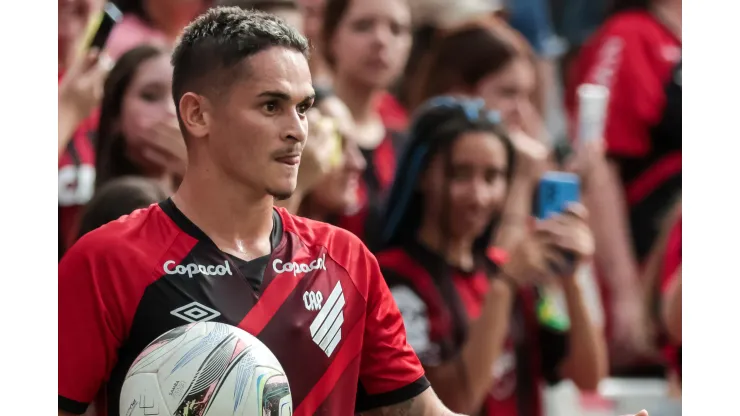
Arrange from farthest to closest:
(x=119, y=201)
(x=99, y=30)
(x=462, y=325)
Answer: (x=462, y=325), (x=99, y=30), (x=119, y=201)

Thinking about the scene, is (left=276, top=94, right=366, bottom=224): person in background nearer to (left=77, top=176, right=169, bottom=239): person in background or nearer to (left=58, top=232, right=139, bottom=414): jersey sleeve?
(left=77, top=176, right=169, bottom=239): person in background

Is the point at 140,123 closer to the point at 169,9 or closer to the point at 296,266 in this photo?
the point at 169,9

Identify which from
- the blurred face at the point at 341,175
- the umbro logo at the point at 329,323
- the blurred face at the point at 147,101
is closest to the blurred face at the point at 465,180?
the blurred face at the point at 341,175

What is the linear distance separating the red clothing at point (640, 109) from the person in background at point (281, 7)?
1.27 m

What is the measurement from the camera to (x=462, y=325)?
11.4 feet

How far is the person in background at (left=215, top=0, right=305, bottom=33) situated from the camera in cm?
303

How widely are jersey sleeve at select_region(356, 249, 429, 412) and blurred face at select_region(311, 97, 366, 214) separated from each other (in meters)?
1.11

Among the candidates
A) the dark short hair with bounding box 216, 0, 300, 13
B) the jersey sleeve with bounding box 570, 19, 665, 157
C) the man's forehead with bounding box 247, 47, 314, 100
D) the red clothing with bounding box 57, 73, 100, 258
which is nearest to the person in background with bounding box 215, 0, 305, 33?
the dark short hair with bounding box 216, 0, 300, 13

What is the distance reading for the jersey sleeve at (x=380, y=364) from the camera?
2094 mm

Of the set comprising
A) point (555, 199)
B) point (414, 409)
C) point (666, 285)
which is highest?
point (555, 199)

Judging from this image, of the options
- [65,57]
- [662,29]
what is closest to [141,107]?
[65,57]

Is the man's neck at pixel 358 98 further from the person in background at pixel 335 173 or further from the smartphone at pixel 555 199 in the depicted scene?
the smartphone at pixel 555 199

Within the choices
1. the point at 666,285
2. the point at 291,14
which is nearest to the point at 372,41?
the point at 291,14

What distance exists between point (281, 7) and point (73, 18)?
60 cm
